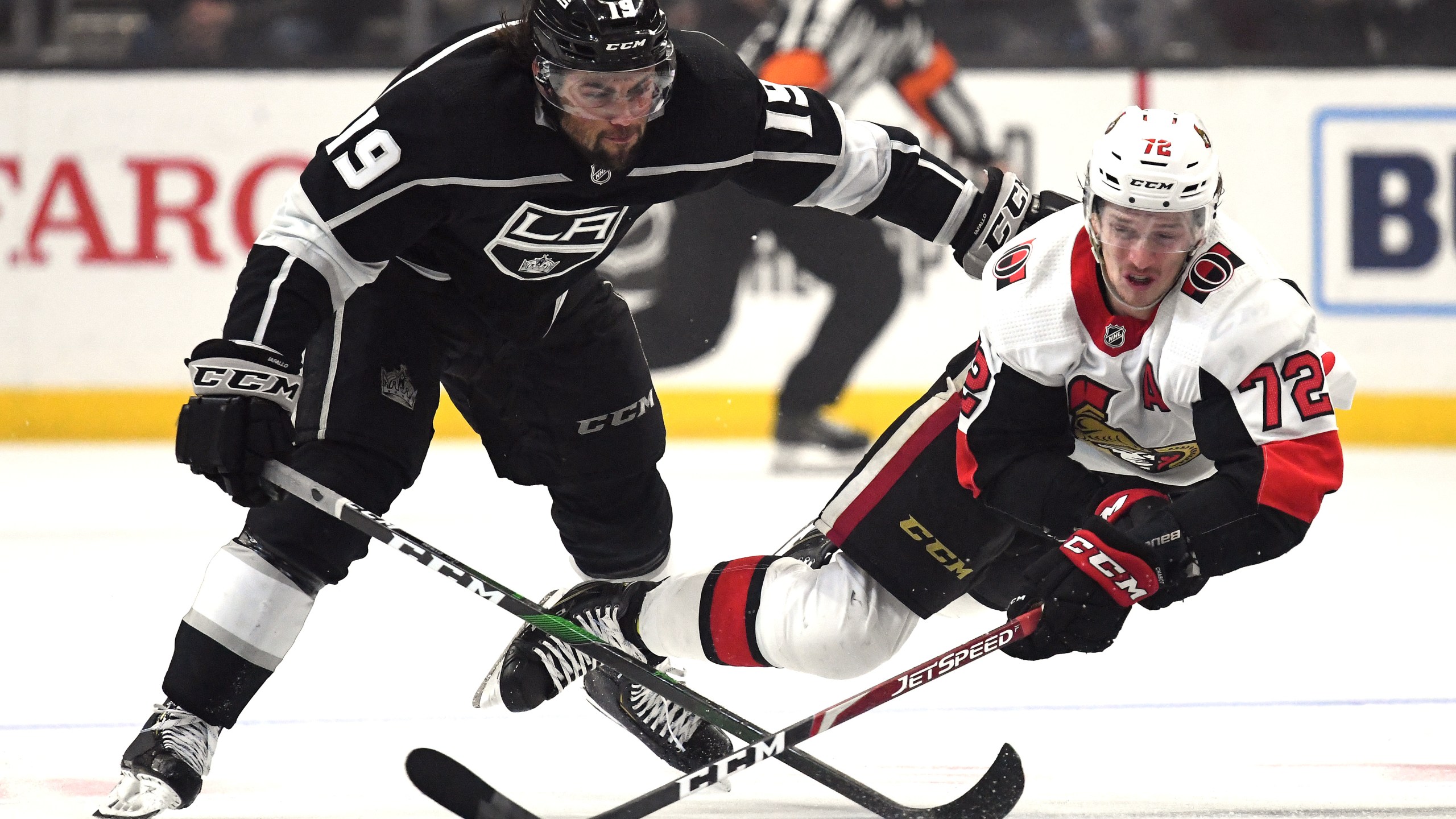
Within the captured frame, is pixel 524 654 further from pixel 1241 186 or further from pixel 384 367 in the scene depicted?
pixel 1241 186

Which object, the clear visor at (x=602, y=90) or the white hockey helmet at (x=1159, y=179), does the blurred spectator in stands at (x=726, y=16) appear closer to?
the clear visor at (x=602, y=90)

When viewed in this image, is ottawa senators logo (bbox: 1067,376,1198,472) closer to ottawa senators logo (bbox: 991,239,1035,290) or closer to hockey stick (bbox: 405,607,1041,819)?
ottawa senators logo (bbox: 991,239,1035,290)

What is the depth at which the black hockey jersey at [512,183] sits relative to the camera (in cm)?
247

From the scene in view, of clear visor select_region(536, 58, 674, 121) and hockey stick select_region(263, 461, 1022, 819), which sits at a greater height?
clear visor select_region(536, 58, 674, 121)

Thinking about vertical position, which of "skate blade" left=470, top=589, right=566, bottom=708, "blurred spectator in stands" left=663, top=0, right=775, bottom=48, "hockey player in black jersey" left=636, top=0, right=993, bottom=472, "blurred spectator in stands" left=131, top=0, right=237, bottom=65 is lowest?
"hockey player in black jersey" left=636, top=0, right=993, bottom=472

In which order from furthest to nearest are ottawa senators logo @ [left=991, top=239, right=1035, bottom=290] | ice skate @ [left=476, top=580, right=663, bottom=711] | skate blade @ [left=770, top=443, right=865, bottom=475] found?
skate blade @ [left=770, top=443, right=865, bottom=475]
ice skate @ [left=476, top=580, right=663, bottom=711]
ottawa senators logo @ [left=991, top=239, right=1035, bottom=290]

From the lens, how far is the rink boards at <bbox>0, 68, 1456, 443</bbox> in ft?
21.0

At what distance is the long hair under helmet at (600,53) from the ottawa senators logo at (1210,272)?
0.79 metres

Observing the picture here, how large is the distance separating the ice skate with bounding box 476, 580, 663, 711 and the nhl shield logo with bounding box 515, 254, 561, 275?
1.81 ft

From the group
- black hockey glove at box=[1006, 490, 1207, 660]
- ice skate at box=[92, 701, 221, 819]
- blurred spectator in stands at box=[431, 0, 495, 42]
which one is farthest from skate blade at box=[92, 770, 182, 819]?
blurred spectator in stands at box=[431, 0, 495, 42]

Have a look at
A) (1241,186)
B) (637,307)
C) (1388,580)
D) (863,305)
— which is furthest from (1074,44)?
(1388,580)

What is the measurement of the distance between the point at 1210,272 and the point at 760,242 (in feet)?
13.5

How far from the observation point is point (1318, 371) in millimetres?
2363

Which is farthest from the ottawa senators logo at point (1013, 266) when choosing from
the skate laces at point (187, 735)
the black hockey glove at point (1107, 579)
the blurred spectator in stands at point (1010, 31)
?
the blurred spectator in stands at point (1010, 31)
